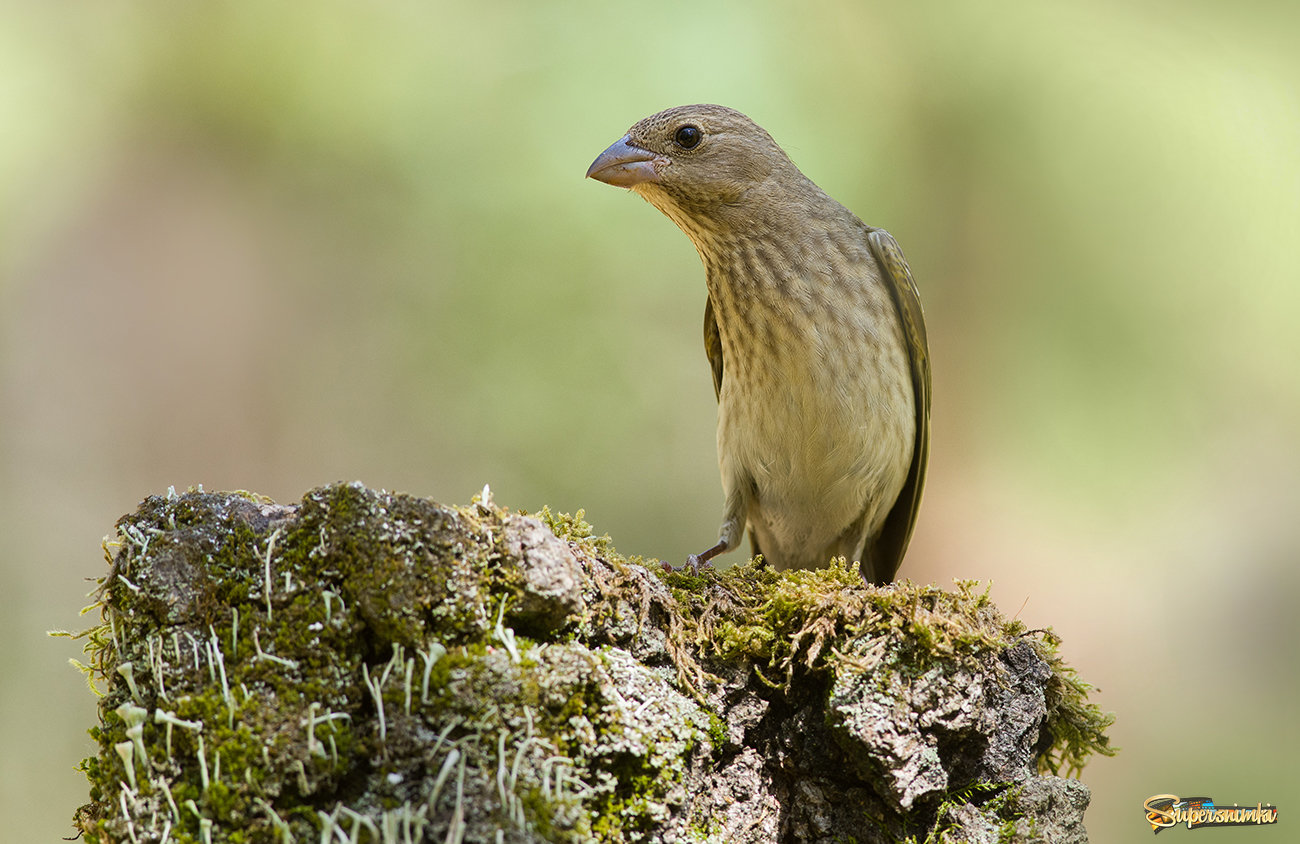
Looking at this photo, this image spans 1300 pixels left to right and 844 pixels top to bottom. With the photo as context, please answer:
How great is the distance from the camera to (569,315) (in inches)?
269

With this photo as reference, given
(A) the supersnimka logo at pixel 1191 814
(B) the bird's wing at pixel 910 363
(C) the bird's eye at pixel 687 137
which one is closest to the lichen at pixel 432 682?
(A) the supersnimka logo at pixel 1191 814

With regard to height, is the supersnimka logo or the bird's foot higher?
the bird's foot

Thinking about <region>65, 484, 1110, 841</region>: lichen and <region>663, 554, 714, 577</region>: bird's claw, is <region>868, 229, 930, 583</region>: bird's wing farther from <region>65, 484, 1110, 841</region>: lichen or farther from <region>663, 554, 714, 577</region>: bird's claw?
<region>65, 484, 1110, 841</region>: lichen

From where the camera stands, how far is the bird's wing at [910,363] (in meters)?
4.25

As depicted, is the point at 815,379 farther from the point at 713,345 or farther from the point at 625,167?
the point at 625,167

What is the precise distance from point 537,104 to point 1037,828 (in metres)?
5.61

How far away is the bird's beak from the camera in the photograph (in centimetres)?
411

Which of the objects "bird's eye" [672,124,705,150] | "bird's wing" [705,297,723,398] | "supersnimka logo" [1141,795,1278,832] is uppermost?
"bird's eye" [672,124,705,150]

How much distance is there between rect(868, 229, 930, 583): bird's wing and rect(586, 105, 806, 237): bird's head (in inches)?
19.7

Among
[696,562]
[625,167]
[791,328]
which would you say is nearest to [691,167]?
[625,167]

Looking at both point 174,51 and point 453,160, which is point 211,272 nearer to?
point 174,51

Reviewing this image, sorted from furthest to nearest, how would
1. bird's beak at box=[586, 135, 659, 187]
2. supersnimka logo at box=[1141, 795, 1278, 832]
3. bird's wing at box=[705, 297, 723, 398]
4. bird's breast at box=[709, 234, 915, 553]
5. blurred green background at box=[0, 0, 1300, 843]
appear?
1. blurred green background at box=[0, 0, 1300, 843]
2. bird's wing at box=[705, 297, 723, 398]
3. bird's beak at box=[586, 135, 659, 187]
4. bird's breast at box=[709, 234, 915, 553]
5. supersnimka logo at box=[1141, 795, 1278, 832]

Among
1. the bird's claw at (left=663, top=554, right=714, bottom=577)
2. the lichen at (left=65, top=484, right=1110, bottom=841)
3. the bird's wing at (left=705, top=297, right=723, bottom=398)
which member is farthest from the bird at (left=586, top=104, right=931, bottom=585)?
the lichen at (left=65, top=484, right=1110, bottom=841)

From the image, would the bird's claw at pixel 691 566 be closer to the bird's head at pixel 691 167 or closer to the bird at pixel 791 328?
the bird at pixel 791 328
